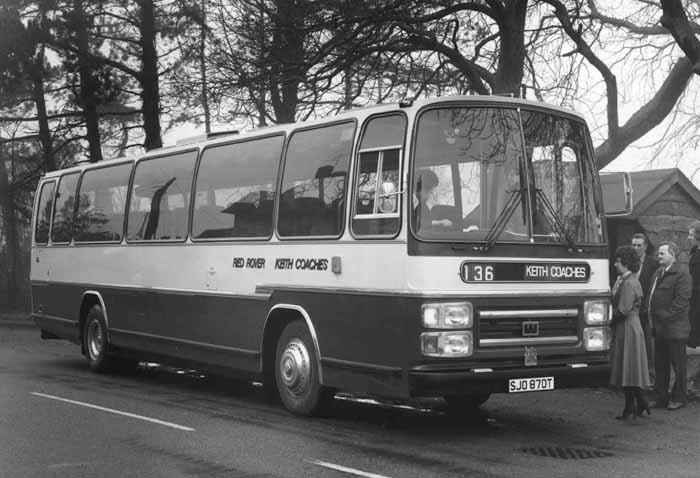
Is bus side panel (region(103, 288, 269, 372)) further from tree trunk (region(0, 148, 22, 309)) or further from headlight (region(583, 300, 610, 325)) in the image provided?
tree trunk (region(0, 148, 22, 309))

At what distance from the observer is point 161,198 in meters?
13.6

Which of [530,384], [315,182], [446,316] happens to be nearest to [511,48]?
[315,182]

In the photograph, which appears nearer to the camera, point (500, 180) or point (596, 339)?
point (500, 180)

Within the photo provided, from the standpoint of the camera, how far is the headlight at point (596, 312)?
986 cm

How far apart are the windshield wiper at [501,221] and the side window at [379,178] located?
783mm

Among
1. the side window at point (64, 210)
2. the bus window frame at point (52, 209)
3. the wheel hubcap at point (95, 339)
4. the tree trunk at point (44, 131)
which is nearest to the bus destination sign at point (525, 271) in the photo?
the wheel hubcap at point (95, 339)

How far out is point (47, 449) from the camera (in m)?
8.67

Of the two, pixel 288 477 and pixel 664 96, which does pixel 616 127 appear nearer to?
pixel 664 96

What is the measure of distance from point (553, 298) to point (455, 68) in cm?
1015

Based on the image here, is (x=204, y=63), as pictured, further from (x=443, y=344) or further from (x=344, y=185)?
(x=443, y=344)

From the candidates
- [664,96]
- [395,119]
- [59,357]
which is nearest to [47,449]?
[395,119]

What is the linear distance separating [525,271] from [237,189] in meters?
3.82

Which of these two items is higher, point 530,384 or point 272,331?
point 272,331

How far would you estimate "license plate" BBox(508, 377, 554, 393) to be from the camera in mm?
9164
